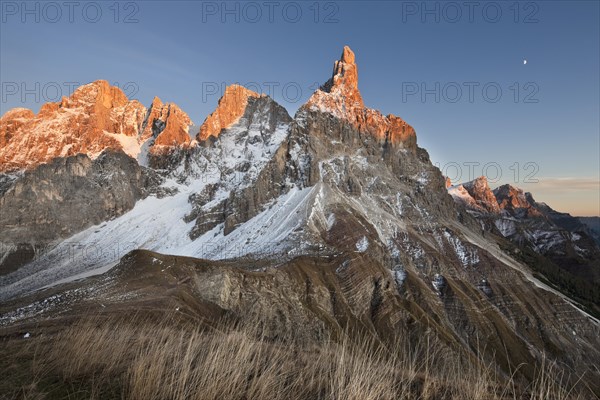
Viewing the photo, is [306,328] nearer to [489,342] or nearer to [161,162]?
[489,342]

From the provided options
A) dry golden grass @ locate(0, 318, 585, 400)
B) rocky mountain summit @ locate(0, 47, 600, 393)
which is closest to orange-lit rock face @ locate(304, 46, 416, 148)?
rocky mountain summit @ locate(0, 47, 600, 393)

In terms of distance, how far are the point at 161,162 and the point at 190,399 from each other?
208617 millimetres

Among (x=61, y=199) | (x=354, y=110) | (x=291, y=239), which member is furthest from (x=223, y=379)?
(x=61, y=199)

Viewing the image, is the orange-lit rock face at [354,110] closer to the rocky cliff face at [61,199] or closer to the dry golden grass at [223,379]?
the rocky cliff face at [61,199]

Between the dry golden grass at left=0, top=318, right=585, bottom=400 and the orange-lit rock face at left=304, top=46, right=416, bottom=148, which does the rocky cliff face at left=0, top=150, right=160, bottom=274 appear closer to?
the orange-lit rock face at left=304, top=46, right=416, bottom=148

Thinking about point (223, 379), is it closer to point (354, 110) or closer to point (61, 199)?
point (354, 110)

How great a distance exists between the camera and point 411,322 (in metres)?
70.0

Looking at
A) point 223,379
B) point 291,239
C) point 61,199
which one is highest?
point 61,199

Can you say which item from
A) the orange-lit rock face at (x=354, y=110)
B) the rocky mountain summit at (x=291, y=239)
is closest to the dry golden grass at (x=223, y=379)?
the rocky mountain summit at (x=291, y=239)

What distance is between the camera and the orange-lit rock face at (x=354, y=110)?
17262cm

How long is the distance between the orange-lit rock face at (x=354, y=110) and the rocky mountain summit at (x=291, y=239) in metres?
0.89

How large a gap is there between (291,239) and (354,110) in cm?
10396

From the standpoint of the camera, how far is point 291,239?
302ft

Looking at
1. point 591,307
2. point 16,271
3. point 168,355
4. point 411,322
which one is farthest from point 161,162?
point 168,355
